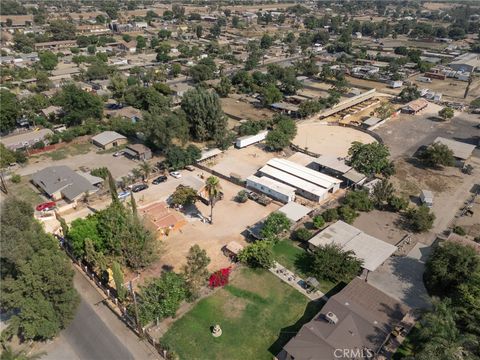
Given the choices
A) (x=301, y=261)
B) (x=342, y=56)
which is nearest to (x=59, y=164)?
(x=301, y=261)

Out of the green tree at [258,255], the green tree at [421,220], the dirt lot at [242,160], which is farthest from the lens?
the dirt lot at [242,160]

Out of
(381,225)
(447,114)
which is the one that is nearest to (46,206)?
(381,225)

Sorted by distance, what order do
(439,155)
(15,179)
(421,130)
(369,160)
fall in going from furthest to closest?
(421,130), (439,155), (369,160), (15,179)

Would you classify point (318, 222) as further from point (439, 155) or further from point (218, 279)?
point (439, 155)

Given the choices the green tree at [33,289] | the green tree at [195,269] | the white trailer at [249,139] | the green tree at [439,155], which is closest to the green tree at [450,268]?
the green tree at [195,269]

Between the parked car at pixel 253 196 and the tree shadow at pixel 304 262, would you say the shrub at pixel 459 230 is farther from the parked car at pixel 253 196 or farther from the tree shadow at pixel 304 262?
the parked car at pixel 253 196

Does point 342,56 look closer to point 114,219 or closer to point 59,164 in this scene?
point 59,164

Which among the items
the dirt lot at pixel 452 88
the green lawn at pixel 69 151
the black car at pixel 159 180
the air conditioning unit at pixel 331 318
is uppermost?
the air conditioning unit at pixel 331 318
